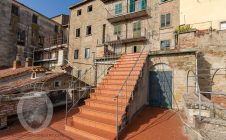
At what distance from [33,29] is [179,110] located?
27.6 meters

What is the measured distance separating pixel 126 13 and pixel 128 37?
3.00 metres

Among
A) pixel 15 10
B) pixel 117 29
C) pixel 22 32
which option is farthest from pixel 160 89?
pixel 15 10

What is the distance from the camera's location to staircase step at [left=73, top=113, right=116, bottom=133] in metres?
7.22

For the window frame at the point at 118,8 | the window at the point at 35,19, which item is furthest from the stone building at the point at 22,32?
the window frame at the point at 118,8

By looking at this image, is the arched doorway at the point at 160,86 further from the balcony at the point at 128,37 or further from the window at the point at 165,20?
the window at the point at 165,20

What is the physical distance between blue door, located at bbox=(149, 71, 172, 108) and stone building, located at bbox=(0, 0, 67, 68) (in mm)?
20498

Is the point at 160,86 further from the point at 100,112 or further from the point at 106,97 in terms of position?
the point at 100,112

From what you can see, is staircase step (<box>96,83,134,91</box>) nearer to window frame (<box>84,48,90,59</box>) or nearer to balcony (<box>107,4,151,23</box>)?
balcony (<box>107,4,151,23</box>)

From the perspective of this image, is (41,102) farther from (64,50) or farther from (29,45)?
(29,45)

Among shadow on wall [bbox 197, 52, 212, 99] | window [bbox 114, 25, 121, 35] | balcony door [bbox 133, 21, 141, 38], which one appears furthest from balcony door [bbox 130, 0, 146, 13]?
shadow on wall [bbox 197, 52, 212, 99]

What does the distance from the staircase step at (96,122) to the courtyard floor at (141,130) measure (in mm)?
642

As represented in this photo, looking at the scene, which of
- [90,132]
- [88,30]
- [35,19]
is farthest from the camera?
[35,19]

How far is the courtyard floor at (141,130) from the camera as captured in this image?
7.16 m

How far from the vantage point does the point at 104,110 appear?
27.0 ft
